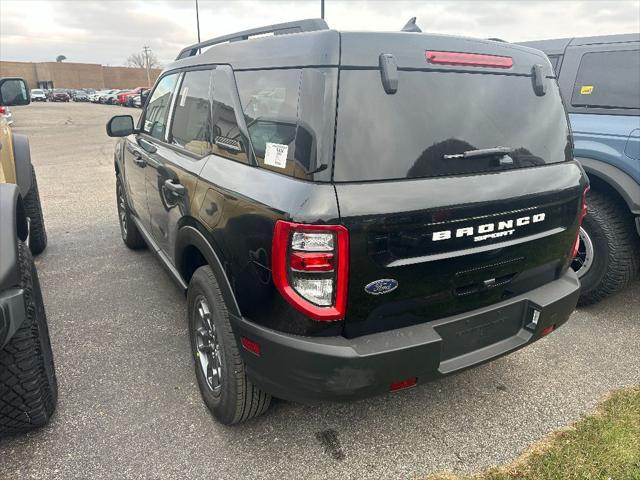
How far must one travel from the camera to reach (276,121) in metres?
1.92

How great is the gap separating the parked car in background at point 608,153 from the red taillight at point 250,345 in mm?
2997

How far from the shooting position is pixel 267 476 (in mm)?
2104

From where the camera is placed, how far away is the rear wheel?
11.7 ft

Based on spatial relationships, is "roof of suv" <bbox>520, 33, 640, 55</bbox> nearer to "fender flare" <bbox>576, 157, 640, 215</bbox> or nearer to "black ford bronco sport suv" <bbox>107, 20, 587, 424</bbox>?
"fender flare" <bbox>576, 157, 640, 215</bbox>

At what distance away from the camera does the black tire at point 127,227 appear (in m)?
4.59

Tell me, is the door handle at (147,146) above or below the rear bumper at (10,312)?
above

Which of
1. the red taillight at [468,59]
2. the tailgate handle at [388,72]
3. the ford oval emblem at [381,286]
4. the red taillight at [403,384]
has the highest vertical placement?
the red taillight at [468,59]

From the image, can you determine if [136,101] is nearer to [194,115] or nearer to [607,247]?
[194,115]

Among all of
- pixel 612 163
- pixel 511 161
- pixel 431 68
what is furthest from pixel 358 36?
pixel 612 163

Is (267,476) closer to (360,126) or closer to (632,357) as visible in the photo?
(360,126)

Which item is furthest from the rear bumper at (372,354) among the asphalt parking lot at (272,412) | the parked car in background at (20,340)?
the parked car in background at (20,340)

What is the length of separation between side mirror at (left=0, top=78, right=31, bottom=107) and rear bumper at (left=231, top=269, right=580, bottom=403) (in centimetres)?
255

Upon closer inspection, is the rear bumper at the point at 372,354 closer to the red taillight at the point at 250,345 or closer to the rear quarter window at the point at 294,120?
the red taillight at the point at 250,345

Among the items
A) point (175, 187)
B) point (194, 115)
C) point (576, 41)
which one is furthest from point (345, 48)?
point (576, 41)
